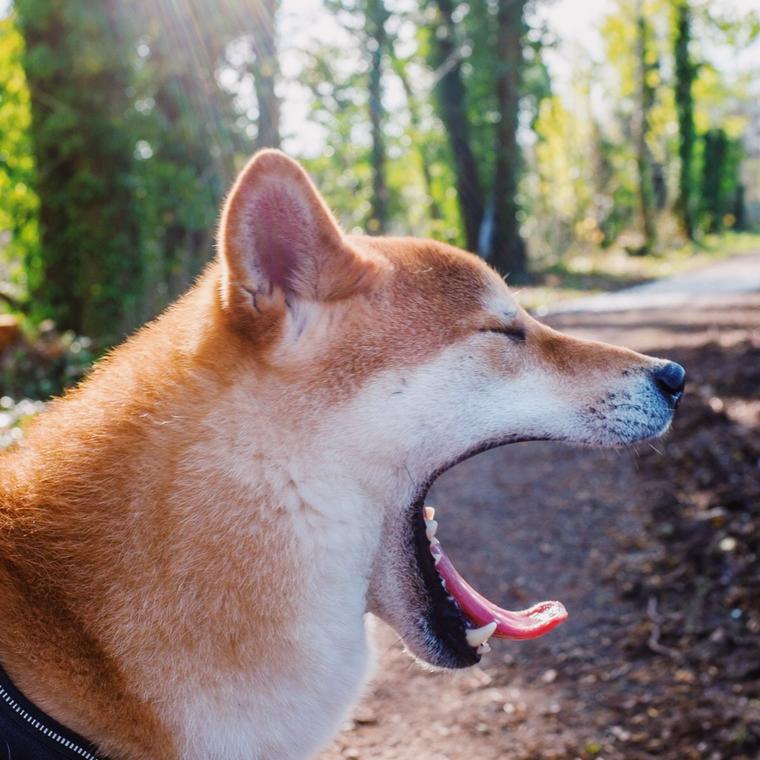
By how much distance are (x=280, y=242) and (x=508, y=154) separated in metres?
17.3

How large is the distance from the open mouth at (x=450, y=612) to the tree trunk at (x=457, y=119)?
16.8 metres

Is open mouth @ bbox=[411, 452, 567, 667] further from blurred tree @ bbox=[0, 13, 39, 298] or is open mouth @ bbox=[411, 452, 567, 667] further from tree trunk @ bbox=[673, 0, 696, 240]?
tree trunk @ bbox=[673, 0, 696, 240]

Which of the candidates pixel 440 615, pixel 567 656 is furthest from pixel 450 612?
pixel 567 656

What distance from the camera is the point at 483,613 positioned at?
227 centimetres

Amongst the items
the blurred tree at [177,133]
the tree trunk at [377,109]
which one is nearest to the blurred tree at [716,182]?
the tree trunk at [377,109]

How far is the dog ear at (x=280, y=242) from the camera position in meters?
1.80

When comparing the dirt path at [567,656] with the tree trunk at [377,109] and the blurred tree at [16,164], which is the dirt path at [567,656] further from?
the tree trunk at [377,109]

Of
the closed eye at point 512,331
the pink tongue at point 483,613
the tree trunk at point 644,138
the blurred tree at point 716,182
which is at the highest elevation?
the closed eye at point 512,331

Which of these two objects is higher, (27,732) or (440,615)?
(27,732)

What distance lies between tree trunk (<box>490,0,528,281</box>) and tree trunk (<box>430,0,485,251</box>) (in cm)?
73

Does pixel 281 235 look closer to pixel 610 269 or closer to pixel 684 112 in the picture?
pixel 610 269

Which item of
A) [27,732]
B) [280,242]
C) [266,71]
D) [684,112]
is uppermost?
[266,71]

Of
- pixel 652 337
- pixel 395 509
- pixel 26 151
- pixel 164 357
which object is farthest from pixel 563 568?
pixel 26 151

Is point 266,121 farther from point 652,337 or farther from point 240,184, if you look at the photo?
point 240,184
